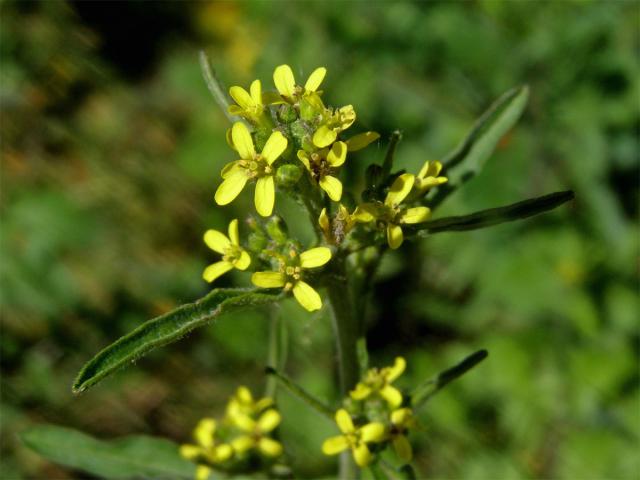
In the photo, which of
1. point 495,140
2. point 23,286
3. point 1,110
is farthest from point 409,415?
point 1,110

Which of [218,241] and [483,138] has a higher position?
[483,138]

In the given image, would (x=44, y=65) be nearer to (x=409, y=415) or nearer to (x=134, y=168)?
(x=134, y=168)

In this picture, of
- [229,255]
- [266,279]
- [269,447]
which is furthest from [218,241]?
[269,447]

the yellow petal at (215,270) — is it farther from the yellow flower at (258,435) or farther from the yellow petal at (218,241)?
the yellow flower at (258,435)

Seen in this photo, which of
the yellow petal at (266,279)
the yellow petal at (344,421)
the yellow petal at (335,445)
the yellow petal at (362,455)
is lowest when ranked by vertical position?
the yellow petal at (362,455)

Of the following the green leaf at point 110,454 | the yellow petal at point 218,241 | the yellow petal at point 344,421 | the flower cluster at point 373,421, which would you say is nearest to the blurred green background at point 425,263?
the green leaf at point 110,454

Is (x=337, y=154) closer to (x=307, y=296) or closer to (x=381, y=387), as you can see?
(x=307, y=296)
